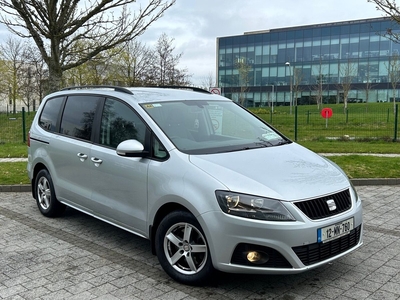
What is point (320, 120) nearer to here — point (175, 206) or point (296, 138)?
point (296, 138)

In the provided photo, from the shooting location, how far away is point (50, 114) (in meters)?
6.10

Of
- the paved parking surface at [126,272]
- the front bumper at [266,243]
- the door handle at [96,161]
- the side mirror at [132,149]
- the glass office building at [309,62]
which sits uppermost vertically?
the glass office building at [309,62]

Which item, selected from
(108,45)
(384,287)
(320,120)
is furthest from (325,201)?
(320,120)

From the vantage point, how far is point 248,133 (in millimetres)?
4734

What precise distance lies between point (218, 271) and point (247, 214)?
64 centimetres

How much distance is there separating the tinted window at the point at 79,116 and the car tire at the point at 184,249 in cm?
182

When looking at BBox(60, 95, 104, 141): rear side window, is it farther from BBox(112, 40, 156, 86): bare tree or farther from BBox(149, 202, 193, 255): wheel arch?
BBox(112, 40, 156, 86): bare tree

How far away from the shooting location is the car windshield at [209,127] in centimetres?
421

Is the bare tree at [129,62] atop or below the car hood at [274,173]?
atop

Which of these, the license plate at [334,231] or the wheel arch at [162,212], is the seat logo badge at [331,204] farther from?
the wheel arch at [162,212]

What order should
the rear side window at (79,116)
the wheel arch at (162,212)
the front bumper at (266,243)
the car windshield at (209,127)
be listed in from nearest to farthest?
the front bumper at (266,243), the wheel arch at (162,212), the car windshield at (209,127), the rear side window at (79,116)

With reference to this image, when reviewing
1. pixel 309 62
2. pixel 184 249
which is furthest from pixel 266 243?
pixel 309 62

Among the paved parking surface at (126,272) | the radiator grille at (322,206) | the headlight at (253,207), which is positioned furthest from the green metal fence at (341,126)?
the headlight at (253,207)

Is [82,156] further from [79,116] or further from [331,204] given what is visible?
[331,204]
